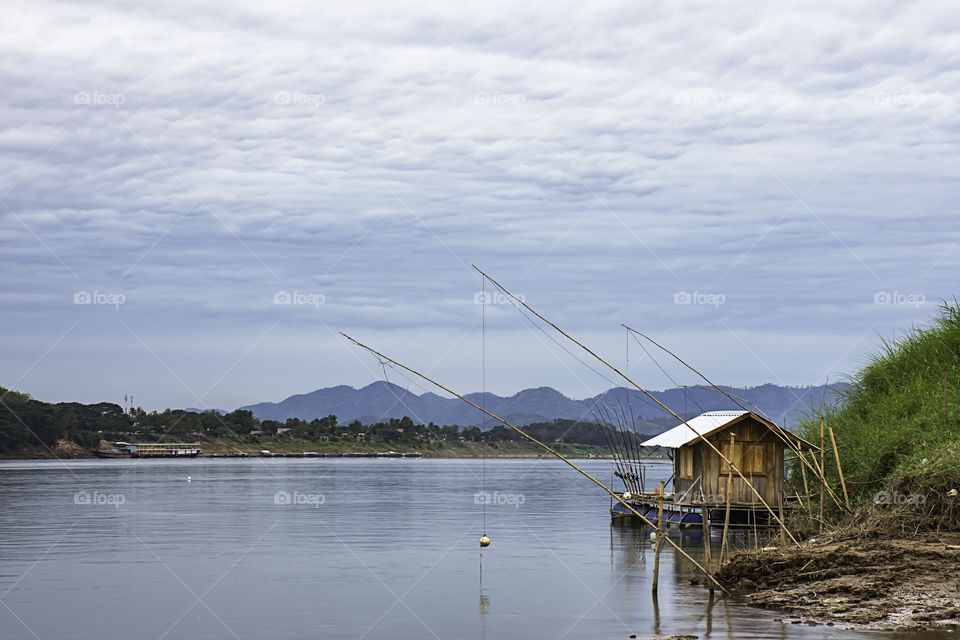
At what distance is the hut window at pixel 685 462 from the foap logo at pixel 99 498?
3217cm

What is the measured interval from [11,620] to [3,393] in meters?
158

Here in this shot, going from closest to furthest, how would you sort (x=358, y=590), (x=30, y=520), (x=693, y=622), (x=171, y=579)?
(x=693, y=622)
(x=358, y=590)
(x=171, y=579)
(x=30, y=520)

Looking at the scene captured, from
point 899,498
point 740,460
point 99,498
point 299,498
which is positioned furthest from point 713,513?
point 99,498

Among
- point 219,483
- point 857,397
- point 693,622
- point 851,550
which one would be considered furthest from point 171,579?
point 219,483

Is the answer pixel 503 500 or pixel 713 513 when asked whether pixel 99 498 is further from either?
pixel 713 513

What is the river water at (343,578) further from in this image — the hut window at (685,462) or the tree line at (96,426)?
the tree line at (96,426)

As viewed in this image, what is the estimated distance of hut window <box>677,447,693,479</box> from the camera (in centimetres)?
3375

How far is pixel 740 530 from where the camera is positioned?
113ft

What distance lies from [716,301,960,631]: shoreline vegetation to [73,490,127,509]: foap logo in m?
40.6

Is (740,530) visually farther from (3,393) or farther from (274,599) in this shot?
(3,393)

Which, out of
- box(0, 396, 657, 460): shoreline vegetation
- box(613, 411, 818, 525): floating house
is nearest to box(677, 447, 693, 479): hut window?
box(613, 411, 818, 525): floating house

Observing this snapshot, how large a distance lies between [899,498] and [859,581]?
12.3 ft

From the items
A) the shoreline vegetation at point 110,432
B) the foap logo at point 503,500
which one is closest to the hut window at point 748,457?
the foap logo at point 503,500

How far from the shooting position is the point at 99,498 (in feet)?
195
